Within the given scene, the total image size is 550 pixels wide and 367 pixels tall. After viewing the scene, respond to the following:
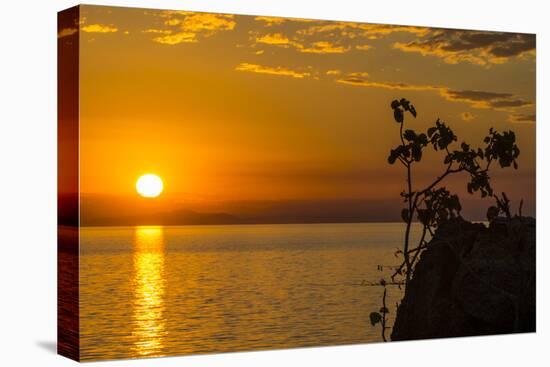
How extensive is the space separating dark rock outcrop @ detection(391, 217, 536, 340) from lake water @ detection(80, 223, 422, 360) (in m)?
0.35

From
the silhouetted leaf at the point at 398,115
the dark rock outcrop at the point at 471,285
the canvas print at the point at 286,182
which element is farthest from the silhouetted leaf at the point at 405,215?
the silhouetted leaf at the point at 398,115

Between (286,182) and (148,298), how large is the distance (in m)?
1.90

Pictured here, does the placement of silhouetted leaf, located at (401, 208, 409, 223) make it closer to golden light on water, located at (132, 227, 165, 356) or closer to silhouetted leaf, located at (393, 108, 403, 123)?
silhouetted leaf, located at (393, 108, 403, 123)

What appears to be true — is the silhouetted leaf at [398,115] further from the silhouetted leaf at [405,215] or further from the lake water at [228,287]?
the lake water at [228,287]

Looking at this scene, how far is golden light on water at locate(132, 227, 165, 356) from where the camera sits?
11578 mm

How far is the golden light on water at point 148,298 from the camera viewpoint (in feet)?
38.0

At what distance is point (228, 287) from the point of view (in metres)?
A: 12.1

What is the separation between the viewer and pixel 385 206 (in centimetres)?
1302

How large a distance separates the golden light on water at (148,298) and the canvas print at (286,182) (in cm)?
2

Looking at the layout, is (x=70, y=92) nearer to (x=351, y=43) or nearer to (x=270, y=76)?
(x=270, y=76)

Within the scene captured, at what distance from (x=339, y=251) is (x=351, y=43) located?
212 cm

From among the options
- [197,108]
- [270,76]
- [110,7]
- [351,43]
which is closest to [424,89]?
[351,43]

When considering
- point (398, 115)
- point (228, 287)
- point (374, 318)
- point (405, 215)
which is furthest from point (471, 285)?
point (228, 287)

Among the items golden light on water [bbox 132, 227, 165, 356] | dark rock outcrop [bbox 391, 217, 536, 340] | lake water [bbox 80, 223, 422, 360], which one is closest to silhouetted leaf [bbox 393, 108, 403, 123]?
lake water [bbox 80, 223, 422, 360]
